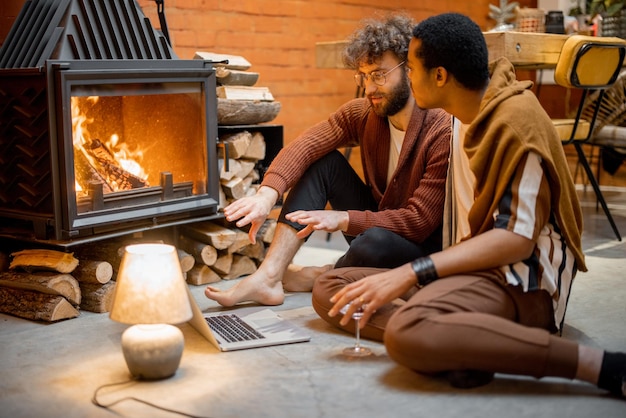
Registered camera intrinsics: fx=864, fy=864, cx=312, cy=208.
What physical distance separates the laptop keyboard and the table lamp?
1.14 ft

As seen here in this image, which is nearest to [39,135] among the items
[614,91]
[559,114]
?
[614,91]

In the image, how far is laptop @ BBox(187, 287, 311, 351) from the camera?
8.25 ft

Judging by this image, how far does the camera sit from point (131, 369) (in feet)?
7.34

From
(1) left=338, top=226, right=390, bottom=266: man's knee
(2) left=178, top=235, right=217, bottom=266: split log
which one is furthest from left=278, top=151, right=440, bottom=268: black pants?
(2) left=178, top=235, right=217, bottom=266: split log

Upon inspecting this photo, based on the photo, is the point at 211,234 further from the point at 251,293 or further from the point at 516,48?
the point at 516,48

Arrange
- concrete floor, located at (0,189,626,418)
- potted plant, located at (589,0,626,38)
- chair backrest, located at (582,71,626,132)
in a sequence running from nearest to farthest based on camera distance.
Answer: concrete floor, located at (0,189,626,418) → chair backrest, located at (582,71,626,132) → potted plant, located at (589,0,626,38)

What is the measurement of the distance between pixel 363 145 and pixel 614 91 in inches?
99.4

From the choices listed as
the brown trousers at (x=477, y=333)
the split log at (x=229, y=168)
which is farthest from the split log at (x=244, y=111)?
the brown trousers at (x=477, y=333)

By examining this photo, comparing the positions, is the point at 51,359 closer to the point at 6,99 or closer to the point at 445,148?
the point at 6,99

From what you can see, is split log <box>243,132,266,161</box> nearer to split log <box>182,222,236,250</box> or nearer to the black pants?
split log <box>182,222,236,250</box>

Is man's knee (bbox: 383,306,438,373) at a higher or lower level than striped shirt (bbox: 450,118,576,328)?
lower

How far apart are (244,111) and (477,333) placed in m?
1.65

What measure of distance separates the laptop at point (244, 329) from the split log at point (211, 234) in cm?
47

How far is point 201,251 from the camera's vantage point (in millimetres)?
3301
